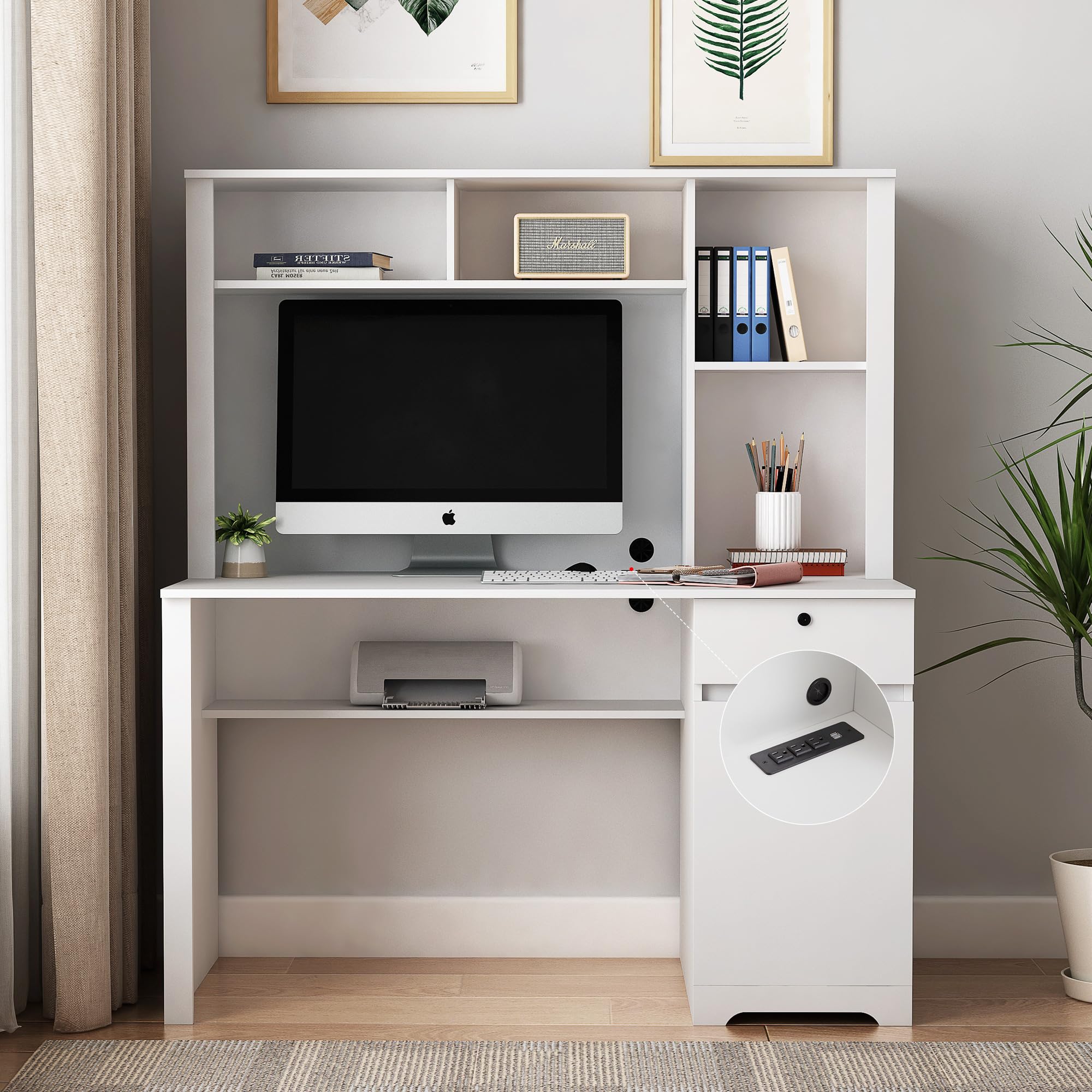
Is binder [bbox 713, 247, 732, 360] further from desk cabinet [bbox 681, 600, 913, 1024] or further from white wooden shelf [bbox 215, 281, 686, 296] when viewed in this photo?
desk cabinet [bbox 681, 600, 913, 1024]

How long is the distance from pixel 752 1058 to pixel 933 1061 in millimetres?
342

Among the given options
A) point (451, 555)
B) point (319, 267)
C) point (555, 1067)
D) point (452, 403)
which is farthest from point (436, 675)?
point (319, 267)

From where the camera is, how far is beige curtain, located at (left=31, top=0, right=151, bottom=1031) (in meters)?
2.01

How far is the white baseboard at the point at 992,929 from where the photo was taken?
256cm

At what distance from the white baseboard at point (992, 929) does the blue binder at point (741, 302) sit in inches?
55.1

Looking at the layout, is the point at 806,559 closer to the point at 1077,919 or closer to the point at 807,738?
the point at 807,738

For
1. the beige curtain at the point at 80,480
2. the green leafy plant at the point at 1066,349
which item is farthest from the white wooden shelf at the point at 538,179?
the green leafy plant at the point at 1066,349

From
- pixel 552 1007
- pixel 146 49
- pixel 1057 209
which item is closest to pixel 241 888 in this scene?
pixel 552 1007

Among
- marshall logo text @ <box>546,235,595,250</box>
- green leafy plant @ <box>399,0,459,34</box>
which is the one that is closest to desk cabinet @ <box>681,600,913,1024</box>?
marshall logo text @ <box>546,235,595,250</box>

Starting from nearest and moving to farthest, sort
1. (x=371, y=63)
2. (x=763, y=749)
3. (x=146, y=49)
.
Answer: (x=763, y=749) → (x=146, y=49) → (x=371, y=63)

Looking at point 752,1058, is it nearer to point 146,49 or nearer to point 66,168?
point 66,168

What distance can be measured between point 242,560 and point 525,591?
0.67 metres

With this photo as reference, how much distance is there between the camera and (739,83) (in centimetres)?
251

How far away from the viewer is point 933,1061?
204 centimetres
